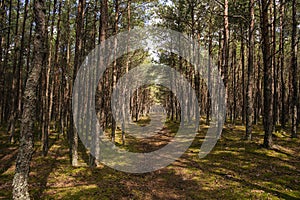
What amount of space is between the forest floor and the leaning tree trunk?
8.61 ft

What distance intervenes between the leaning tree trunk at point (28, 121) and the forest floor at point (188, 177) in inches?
103

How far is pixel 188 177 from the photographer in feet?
38.6

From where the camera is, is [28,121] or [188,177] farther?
[188,177]

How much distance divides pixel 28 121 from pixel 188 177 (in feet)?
27.6

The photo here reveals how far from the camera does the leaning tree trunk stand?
6809 mm

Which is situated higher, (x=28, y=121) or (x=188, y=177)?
(x=28, y=121)

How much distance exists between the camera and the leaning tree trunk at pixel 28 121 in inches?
268

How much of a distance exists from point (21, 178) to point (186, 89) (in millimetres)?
34193

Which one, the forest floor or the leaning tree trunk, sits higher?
the leaning tree trunk

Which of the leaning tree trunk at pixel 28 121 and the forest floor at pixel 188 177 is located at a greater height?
the leaning tree trunk at pixel 28 121

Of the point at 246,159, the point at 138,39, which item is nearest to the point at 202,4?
the point at 138,39

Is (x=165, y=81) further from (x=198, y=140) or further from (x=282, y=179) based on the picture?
(x=282, y=179)

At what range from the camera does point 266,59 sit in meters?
14.5

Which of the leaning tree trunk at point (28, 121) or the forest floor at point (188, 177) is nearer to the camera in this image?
the leaning tree trunk at point (28, 121)
